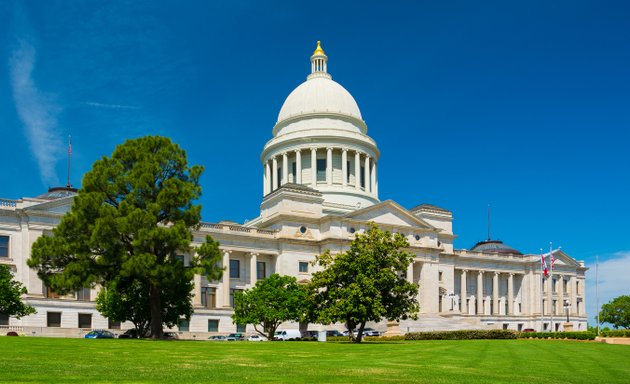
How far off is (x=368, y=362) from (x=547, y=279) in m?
96.7

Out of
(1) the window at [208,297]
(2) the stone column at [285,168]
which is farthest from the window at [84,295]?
(2) the stone column at [285,168]

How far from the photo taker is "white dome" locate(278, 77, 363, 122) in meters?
111

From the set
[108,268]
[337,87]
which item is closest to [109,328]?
[108,268]

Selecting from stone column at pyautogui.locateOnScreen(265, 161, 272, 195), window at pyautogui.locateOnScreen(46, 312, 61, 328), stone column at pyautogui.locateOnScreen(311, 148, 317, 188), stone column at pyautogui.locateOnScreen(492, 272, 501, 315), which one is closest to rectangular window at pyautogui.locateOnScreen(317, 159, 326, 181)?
stone column at pyautogui.locateOnScreen(311, 148, 317, 188)

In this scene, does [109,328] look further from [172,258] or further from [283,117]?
[283,117]

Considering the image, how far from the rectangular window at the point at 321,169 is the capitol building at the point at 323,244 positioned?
20 centimetres

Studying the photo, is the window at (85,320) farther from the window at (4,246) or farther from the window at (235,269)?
Result: the window at (235,269)

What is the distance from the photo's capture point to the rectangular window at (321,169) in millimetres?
105812

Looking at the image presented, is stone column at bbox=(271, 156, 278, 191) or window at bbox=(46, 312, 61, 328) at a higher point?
stone column at bbox=(271, 156, 278, 191)

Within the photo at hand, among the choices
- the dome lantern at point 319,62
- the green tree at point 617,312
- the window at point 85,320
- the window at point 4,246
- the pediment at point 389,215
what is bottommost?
the green tree at point 617,312

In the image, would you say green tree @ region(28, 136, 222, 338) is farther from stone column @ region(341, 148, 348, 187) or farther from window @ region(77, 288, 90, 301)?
stone column @ region(341, 148, 348, 187)

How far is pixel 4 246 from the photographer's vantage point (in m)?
72.4

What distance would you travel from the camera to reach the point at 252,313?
65812 mm

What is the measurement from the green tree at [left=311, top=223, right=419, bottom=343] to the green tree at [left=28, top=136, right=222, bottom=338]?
10092mm
